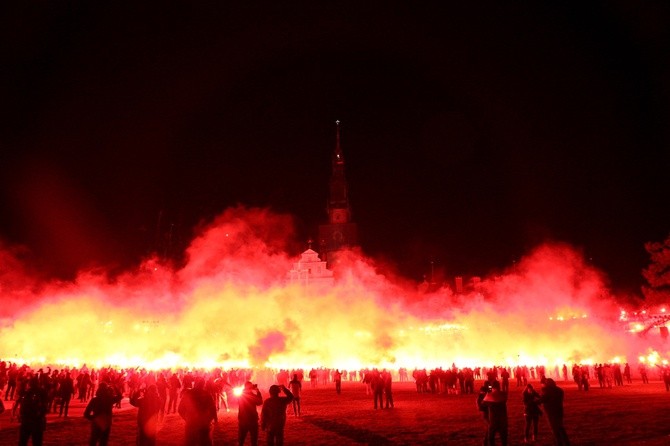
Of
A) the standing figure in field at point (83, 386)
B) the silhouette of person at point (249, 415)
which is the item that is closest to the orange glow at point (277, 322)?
the standing figure in field at point (83, 386)

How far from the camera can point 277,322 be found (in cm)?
3294

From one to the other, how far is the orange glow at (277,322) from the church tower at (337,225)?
82.1 ft

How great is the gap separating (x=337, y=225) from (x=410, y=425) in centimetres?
6563

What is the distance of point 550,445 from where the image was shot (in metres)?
10.2

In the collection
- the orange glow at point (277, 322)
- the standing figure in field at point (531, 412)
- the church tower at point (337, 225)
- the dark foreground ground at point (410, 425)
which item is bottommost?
the dark foreground ground at point (410, 425)

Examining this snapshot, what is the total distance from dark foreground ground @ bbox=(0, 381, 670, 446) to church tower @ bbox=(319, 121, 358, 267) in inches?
2258

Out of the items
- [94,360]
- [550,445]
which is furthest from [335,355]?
[550,445]

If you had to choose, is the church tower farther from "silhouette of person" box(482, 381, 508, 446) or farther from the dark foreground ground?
"silhouette of person" box(482, 381, 508, 446)

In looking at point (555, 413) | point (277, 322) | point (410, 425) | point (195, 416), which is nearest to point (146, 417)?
point (195, 416)

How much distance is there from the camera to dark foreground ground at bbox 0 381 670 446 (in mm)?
10992

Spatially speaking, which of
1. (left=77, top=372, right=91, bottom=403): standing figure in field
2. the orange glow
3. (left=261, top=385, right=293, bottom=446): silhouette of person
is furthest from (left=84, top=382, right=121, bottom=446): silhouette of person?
the orange glow

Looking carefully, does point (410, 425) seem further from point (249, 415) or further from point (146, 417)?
point (146, 417)

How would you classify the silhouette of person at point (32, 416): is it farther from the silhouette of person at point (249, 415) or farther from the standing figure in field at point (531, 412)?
the standing figure in field at point (531, 412)

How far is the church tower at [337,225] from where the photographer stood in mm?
76688
